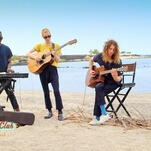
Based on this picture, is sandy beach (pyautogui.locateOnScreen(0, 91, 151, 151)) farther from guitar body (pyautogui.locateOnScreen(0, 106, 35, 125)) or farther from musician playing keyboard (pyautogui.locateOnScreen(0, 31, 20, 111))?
guitar body (pyautogui.locateOnScreen(0, 106, 35, 125))

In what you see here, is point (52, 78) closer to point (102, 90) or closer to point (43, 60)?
point (43, 60)

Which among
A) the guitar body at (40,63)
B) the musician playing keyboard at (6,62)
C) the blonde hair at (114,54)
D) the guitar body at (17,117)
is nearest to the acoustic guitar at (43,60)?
the guitar body at (40,63)

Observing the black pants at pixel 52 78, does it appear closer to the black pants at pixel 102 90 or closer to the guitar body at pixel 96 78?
the guitar body at pixel 96 78

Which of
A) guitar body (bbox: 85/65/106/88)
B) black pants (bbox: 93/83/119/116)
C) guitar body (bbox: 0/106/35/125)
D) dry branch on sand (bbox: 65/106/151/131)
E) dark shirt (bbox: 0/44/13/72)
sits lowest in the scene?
dry branch on sand (bbox: 65/106/151/131)

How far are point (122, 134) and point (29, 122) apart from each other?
3505 millimetres

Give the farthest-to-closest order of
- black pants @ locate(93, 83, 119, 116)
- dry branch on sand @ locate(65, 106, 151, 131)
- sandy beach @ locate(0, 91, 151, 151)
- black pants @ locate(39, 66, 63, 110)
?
1. black pants @ locate(39, 66, 63, 110)
2. black pants @ locate(93, 83, 119, 116)
3. dry branch on sand @ locate(65, 106, 151, 131)
4. sandy beach @ locate(0, 91, 151, 151)

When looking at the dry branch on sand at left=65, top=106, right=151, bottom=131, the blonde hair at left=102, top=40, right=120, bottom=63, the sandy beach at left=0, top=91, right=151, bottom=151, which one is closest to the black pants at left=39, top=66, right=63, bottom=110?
the dry branch on sand at left=65, top=106, right=151, bottom=131

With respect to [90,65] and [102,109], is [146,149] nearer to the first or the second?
[102,109]

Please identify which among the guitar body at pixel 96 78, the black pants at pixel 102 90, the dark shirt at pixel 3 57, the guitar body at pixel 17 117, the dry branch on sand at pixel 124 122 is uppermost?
the guitar body at pixel 17 117

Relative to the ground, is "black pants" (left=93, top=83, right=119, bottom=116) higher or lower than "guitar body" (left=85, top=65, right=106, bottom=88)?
lower

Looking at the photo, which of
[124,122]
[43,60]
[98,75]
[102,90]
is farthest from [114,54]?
[43,60]

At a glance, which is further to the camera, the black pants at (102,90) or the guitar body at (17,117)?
the black pants at (102,90)

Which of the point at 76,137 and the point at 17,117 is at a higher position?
the point at 17,117

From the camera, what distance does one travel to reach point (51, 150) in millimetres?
3633
